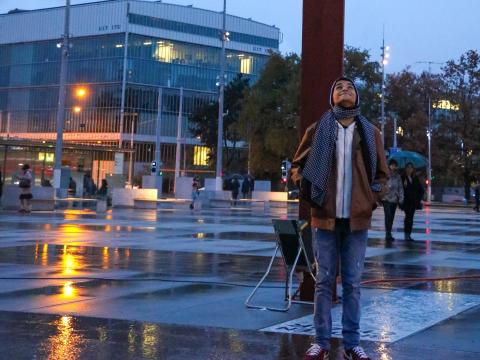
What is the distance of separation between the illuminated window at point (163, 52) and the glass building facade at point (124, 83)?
0.44ft

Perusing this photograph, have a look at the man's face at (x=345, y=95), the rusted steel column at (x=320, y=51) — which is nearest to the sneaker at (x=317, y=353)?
the man's face at (x=345, y=95)

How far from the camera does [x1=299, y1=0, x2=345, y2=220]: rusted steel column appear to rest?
7934 mm

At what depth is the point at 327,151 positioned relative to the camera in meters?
5.42

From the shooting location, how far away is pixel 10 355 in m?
5.71

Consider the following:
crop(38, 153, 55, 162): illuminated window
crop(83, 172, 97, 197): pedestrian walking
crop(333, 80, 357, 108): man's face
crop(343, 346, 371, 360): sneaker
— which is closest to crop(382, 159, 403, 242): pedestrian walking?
crop(333, 80, 357, 108): man's face

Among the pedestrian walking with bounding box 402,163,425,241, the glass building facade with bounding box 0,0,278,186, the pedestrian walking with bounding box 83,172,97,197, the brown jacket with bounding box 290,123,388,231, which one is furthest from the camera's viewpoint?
the glass building facade with bounding box 0,0,278,186

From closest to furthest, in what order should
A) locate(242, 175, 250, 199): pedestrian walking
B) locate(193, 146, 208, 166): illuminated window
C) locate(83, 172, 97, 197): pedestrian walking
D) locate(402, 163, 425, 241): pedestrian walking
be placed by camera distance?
1. locate(402, 163, 425, 241): pedestrian walking
2. locate(83, 172, 97, 197): pedestrian walking
3. locate(242, 175, 250, 199): pedestrian walking
4. locate(193, 146, 208, 166): illuminated window

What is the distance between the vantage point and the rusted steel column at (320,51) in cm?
793

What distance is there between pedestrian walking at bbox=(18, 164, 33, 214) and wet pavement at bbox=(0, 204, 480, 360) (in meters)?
11.2

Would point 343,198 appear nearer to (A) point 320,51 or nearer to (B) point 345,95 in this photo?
(B) point 345,95

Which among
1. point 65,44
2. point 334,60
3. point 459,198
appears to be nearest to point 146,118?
point 459,198

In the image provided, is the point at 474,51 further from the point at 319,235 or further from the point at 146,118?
the point at 319,235

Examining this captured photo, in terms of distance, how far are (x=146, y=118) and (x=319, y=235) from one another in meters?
94.4

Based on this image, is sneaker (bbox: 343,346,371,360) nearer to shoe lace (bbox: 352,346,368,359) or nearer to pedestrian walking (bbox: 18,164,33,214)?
shoe lace (bbox: 352,346,368,359)
